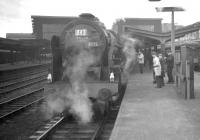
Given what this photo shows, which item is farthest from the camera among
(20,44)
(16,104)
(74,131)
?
(20,44)

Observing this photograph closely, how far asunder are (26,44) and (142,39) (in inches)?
433

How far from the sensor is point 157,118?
21.2 ft

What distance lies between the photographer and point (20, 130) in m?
7.38

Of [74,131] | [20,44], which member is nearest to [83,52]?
[74,131]

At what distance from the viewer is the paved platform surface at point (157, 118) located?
17.3 feet

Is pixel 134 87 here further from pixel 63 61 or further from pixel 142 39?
pixel 142 39

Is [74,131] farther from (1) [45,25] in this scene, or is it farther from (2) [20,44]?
(1) [45,25]

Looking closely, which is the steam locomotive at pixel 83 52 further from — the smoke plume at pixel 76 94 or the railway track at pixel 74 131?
the railway track at pixel 74 131

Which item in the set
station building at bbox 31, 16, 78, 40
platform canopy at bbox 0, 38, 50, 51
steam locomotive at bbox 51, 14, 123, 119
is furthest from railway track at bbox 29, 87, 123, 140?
station building at bbox 31, 16, 78, 40

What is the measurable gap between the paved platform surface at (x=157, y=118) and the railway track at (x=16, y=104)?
3.41 meters

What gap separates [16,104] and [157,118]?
6.20 metres

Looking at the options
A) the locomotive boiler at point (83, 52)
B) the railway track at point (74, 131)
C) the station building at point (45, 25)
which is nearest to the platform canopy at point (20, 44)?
the station building at point (45, 25)

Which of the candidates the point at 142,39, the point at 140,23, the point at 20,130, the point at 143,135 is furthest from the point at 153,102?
the point at 140,23

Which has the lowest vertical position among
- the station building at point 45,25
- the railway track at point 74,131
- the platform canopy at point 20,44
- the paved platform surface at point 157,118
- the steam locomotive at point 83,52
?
the railway track at point 74,131
